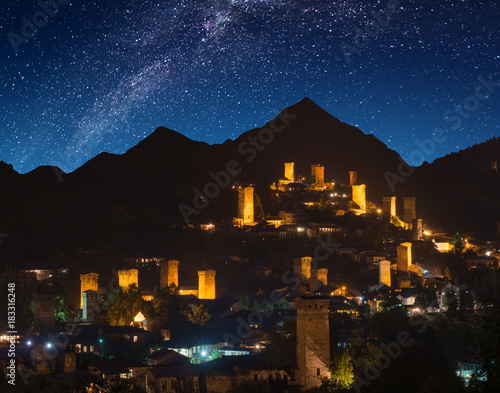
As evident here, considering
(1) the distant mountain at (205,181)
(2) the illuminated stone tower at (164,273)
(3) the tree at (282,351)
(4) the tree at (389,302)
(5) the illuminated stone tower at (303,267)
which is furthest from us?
(1) the distant mountain at (205,181)

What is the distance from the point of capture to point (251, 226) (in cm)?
5084

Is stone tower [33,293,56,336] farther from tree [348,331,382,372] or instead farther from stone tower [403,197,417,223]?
stone tower [403,197,417,223]

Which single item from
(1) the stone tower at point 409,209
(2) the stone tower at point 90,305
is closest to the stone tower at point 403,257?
(1) the stone tower at point 409,209

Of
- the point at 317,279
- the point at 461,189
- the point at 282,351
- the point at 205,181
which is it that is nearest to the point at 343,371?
the point at 282,351

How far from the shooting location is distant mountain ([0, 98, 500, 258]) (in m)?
56.2

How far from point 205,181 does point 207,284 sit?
31491 millimetres

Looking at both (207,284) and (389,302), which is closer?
(389,302)

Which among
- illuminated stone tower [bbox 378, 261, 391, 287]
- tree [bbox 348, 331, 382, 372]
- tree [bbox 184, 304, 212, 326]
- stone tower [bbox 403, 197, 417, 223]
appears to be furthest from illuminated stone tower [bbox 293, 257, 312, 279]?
stone tower [bbox 403, 197, 417, 223]

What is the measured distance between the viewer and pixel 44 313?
30719mm

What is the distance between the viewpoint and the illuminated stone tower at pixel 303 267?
42.1 m

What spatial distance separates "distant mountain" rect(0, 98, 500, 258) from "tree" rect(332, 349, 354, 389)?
1106 inches

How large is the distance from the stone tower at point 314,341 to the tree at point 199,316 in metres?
10.0

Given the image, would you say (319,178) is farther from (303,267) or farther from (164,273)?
(164,273)

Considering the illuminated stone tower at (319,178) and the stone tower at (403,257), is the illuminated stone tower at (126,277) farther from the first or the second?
the illuminated stone tower at (319,178)
